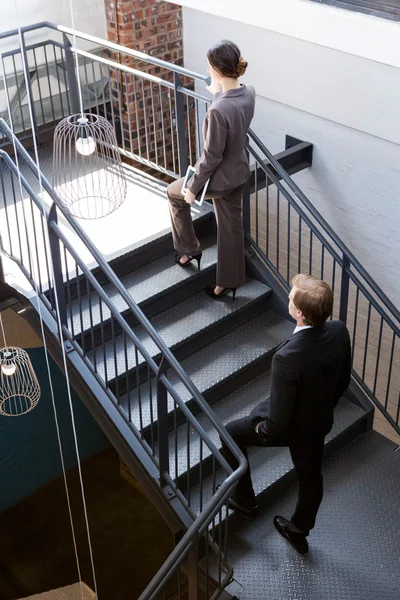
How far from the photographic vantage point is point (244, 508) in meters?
4.28

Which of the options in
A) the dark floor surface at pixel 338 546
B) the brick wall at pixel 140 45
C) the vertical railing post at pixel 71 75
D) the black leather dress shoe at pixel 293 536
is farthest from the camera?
the brick wall at pixel 140 45

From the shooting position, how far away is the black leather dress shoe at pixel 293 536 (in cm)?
418

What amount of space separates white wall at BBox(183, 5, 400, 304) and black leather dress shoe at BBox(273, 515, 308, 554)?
7.09 ft

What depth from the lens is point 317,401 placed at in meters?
3.63

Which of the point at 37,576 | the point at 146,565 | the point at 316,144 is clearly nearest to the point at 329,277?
the point at 316,144

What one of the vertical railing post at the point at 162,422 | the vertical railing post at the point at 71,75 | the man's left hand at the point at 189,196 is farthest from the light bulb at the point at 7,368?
the vertical railing post at the point at 71,75

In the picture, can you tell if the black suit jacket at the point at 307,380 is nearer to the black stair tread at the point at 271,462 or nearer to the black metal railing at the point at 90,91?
the black stair tread at the point at 271,462

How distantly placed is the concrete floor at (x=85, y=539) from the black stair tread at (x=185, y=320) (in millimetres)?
3037

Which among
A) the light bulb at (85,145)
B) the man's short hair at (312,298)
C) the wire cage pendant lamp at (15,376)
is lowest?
the wire cage pendant lamp at (15,376)

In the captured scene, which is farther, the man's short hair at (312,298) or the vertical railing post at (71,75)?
the vertical railing post at (71,75)

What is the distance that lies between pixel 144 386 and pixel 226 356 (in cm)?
56

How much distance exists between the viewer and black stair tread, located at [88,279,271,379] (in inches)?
187

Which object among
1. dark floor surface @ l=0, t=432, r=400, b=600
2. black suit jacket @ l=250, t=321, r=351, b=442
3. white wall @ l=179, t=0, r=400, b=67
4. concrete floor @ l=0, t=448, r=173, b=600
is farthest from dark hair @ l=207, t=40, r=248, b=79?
concrete floor @ l=0, t=448, r=173, b=600

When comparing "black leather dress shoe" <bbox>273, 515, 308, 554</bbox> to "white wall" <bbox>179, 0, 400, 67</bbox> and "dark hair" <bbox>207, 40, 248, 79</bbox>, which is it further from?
"white wall" <bbox>179, 0, 400, 67</bbox>
